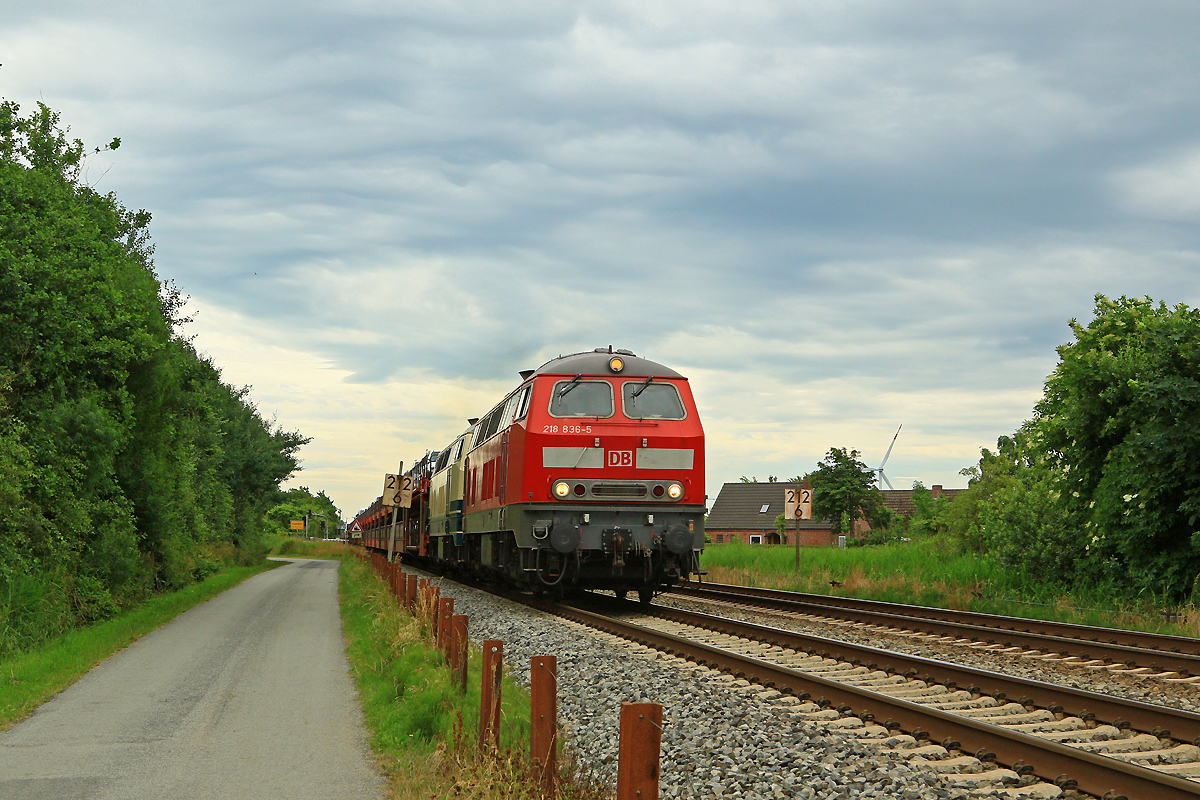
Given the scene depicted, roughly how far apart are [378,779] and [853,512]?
6473 cm

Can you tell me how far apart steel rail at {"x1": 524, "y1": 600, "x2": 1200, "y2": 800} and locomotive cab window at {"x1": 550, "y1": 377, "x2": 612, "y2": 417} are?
18.9 ft

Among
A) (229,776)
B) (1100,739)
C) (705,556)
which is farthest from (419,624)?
(705,556)

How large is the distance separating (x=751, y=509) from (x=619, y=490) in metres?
71.1

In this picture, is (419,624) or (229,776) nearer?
(229,776)

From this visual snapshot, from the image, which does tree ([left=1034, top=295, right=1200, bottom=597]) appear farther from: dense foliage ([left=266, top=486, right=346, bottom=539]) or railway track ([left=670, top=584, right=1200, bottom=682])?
dense foliage ([left=266, top=486, right=346, bottom=539])

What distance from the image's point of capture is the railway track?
9.86 m

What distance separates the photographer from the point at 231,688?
10.1 m

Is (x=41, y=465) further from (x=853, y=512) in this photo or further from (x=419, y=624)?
(x=853, y=512)

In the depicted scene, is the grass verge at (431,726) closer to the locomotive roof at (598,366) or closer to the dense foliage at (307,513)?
the locomotive roof at (598,366)

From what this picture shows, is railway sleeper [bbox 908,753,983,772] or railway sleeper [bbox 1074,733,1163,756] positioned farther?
railway sleeper [bbox 1074,733,1163,756]

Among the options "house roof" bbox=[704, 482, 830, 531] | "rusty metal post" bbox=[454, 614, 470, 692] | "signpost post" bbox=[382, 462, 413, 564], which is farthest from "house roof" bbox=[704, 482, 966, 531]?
"rusty metal post" bbox=[454, 614, 470, 692]

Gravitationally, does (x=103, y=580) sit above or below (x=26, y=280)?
below

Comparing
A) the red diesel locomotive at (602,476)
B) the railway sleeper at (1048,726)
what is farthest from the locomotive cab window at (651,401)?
the railway sleeper at (1048,726)

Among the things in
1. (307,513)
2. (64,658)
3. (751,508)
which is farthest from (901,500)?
(64,658)
